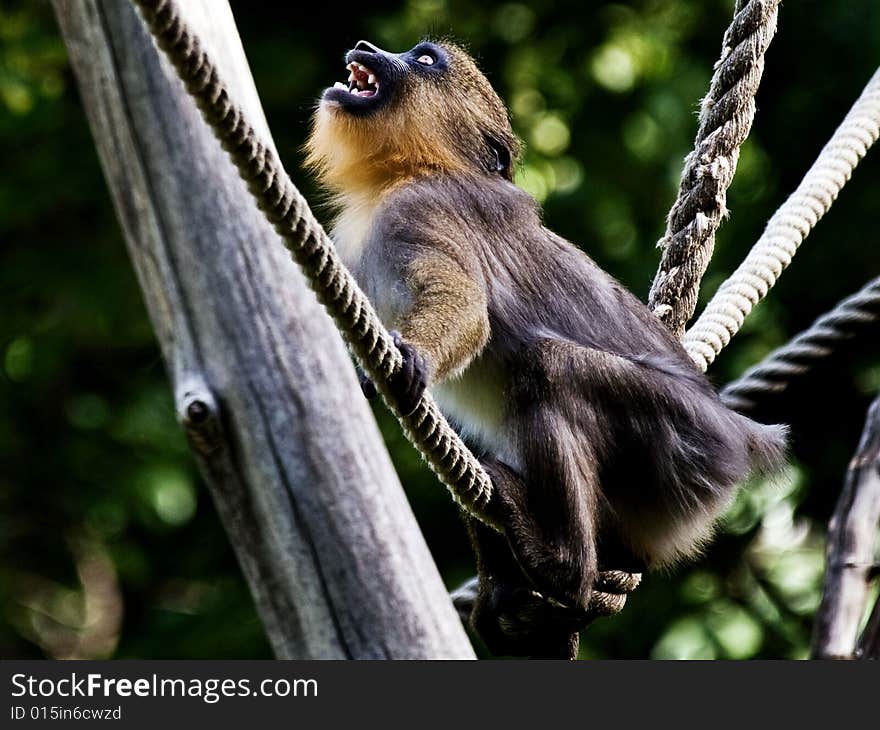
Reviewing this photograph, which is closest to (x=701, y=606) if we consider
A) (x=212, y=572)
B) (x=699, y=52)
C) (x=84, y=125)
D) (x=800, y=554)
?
(x=800, y=554)

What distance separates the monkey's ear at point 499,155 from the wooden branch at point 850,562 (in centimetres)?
183

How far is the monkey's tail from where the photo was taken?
4418mm

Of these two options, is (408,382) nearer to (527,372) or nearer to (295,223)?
(295,223)

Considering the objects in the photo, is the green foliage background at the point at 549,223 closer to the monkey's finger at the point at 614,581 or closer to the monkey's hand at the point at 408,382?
the monkey's finger at the point at 614,581

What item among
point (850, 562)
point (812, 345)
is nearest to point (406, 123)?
point (812, 345)

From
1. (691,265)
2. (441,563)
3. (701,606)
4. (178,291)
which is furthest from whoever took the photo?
(441,563)

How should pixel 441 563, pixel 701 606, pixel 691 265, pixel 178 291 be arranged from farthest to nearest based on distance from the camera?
1. pixel 441 563
2. pixel 701 606
3. pixel 691 265
4. pixel 178 291

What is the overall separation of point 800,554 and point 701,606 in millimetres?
824

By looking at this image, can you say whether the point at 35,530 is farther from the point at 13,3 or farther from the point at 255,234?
the point at 255,234

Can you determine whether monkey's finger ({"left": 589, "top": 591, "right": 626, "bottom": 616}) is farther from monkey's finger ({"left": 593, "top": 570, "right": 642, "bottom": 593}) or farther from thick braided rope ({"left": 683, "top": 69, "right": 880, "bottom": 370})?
thick braided rope ({"left": 683, "top": 69, "right": 880, "bottom": 370})

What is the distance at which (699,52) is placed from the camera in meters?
7.91

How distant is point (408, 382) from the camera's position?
3.04 m

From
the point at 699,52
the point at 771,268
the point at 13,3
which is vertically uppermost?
the point at 13,3

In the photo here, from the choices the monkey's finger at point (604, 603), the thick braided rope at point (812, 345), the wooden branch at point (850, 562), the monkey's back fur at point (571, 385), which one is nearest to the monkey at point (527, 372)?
the monkey's back fur at point (571, 385)
